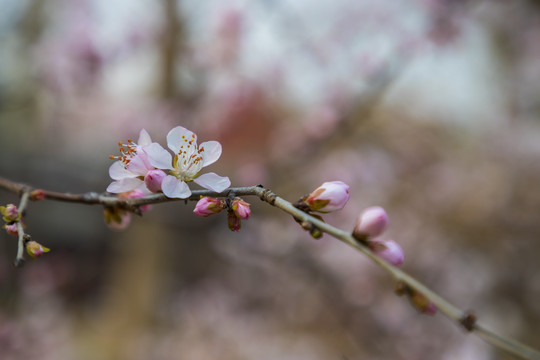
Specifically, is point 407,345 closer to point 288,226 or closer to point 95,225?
point 288,226

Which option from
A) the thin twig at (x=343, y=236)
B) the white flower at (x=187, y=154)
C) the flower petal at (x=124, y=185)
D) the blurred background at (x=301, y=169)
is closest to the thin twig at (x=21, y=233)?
the thin twig at (x=343, y=236)

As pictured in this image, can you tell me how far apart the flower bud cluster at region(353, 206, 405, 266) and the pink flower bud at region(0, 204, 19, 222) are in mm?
604

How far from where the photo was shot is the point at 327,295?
2.65 meters

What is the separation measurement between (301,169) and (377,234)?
2899 millimetres

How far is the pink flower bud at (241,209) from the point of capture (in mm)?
626

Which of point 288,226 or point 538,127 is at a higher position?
point 538,127

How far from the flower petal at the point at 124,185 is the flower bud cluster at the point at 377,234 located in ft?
1.38

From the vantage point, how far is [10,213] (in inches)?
27.4

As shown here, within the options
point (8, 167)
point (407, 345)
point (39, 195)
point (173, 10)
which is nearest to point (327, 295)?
point (407, 345)

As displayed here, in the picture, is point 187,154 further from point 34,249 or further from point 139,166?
point 34,249

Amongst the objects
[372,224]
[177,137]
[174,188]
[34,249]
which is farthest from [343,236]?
[34,249]

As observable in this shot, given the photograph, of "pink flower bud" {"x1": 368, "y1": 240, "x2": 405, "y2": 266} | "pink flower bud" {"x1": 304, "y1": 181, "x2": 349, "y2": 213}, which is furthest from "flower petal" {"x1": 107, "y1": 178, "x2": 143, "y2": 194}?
"pink flower bud" {"x1": 368, "y1": 240, "x2": 405, "y2": 266}

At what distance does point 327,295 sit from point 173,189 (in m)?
2.22

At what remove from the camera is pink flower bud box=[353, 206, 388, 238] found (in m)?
0.59
